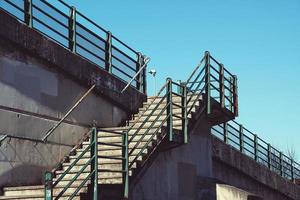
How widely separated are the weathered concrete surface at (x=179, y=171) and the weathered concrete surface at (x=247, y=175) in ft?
4.52

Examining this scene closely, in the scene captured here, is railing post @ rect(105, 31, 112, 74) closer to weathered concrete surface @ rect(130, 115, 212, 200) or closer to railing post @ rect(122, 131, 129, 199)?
weathered concrete surface @ rect(130, 115, 212, 200)

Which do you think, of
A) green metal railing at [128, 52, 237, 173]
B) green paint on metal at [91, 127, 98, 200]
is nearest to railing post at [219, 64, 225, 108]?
green metal railing at [128, 52, 237, 173]

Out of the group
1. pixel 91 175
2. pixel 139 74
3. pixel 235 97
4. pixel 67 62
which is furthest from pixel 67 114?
pixel 235 97

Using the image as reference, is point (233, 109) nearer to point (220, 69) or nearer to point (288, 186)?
point (220, 69)

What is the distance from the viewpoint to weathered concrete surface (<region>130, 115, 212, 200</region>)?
13.5m

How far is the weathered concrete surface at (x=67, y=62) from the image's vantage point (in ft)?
40.3

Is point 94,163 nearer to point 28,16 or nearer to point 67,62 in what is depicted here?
point 67,62

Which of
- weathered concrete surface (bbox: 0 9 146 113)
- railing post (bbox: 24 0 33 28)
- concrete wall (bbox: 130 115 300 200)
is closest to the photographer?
weathered concrete surface (bbox: 0 9 146 113)

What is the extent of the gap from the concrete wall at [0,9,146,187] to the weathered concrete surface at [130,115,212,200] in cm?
216

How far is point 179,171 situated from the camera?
15055 millimetres

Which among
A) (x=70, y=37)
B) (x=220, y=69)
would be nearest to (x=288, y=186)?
(x=220, y=69)

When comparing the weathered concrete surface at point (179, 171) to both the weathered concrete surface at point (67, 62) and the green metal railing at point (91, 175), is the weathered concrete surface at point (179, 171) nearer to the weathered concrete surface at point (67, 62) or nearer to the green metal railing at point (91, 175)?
the green metal railing at point (91, 175)

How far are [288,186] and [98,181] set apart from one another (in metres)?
15.3

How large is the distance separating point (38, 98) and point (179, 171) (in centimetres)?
450
